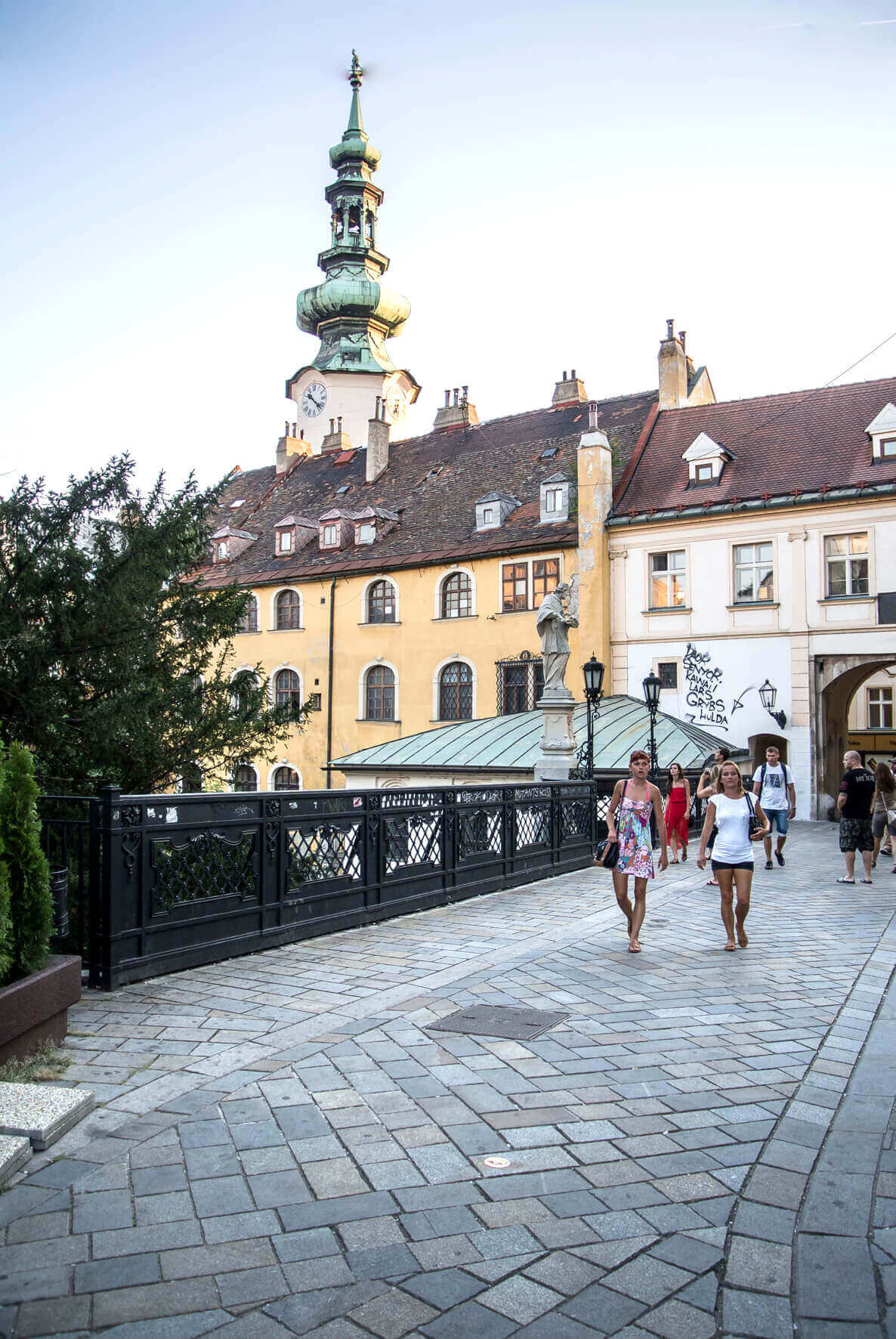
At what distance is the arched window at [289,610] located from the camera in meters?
38.6

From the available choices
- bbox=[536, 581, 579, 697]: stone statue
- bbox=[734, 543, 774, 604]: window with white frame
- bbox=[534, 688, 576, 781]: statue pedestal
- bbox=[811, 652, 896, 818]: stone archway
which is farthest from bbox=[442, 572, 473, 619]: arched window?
bbox=[534, 688, 576, 781]: statue pedestal

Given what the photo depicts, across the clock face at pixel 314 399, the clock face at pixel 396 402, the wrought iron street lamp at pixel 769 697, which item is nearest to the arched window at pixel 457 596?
the wrought iron street lamp at pixel 769 697

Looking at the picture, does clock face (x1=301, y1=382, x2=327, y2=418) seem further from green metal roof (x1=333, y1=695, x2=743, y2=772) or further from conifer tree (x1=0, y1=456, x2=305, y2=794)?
conifer tree (x1=0, y1=456, x2=305, y2=794)

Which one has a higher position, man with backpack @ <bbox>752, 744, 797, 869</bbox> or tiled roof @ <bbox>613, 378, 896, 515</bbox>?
tiled roof @ <bbox>613, 378, 896, 515</bbox>

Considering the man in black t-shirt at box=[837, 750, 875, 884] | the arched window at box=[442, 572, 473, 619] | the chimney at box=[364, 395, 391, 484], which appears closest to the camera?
the man in black t-shirt at box=[837, 750, 875, 884]

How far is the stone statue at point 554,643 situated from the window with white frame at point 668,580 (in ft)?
38.0

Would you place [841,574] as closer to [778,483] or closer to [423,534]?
[778,483]

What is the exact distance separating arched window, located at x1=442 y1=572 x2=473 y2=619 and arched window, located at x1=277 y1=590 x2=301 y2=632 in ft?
21.5

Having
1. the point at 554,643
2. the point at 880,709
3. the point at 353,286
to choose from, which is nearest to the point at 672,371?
the point at 880,709

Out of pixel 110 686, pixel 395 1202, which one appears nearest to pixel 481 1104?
pixel 395 1202

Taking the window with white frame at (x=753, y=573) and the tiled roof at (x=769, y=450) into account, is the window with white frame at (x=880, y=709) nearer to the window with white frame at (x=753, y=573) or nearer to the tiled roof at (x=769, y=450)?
the tiled roof at (x=769, y=450)

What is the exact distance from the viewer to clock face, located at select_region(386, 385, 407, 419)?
5503 cm

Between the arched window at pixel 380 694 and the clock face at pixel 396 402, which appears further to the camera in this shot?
the clock face at pixel 396 402

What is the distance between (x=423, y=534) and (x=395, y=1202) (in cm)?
3301
